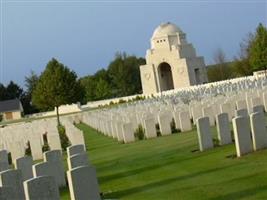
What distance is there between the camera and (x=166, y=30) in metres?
84.2

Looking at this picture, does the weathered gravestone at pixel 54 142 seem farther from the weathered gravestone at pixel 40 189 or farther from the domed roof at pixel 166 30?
the domed roof at pixel 166 30

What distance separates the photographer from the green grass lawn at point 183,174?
9.55 meters

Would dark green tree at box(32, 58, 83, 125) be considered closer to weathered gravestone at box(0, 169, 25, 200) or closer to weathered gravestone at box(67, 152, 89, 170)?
weathered gravestone at box(67, 152, 89, 170)

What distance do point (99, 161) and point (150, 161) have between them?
8.21ft

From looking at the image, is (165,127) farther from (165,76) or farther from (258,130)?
(165,76)

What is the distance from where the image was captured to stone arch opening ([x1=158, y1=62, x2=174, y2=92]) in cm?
8550

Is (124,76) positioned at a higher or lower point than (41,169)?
higher

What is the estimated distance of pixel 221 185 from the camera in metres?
9.89

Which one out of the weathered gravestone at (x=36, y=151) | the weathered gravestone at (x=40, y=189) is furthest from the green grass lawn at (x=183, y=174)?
the weathered gravestone at (x=36, y=151)

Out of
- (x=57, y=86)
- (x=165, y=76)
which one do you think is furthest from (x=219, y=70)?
(x=57, y=86)

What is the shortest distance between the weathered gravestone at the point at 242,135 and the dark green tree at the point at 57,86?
1100 inches

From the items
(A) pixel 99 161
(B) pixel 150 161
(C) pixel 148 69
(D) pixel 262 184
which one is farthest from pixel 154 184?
(C) pixel 148 69

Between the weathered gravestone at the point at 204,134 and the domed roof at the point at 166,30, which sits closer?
the weathered gravestone at the point at 204,134

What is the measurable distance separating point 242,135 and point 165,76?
76.4m
